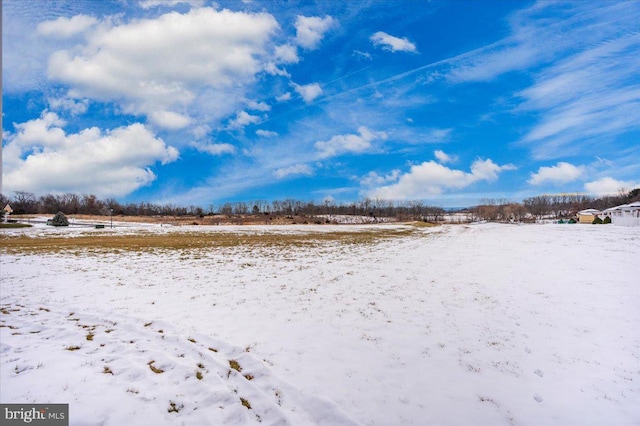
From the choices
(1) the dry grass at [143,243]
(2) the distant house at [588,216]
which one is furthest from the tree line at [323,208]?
(1) the dry grass at [143,243]

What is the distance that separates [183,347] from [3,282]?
40.3 feet

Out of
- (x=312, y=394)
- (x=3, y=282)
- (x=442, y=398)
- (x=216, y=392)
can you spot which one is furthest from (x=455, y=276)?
(x=3, y=282)

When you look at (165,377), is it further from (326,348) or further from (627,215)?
(627,215)

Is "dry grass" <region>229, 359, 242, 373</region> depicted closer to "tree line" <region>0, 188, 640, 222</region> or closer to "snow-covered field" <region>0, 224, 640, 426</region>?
"snow-covered field" <region>0, 224, 640, 426</region>

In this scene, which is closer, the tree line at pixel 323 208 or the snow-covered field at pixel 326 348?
the snow-covered field at pixel 326 348

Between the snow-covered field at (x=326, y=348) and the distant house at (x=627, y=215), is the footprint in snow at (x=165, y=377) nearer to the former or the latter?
the snow-covered field at (x=326, y=348)

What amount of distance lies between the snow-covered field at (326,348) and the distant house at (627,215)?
4690cm

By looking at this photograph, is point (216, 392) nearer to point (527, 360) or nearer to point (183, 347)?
point (183, 347)

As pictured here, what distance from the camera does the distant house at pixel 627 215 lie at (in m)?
45.9

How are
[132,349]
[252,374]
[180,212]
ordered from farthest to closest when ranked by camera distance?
1. [180,212]
2. [132,349]
3. [252,374]

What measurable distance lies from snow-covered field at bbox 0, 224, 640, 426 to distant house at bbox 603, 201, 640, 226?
46.9 metres

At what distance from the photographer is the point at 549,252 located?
829 inches

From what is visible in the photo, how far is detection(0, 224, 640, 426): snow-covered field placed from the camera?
4.78 m

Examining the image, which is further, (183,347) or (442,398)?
(183,347)
